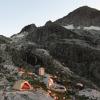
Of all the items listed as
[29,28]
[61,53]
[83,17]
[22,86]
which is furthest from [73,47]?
[83,17]

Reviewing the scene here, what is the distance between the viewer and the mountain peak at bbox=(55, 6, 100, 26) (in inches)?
5797

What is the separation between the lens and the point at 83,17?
495 feet

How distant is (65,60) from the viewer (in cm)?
9831

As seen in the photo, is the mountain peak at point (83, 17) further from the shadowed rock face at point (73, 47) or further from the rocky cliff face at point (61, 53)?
the shadowed rock face at point (73, 47)

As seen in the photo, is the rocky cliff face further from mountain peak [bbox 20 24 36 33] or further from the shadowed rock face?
mountain peak [bbox 20 24 36 33]

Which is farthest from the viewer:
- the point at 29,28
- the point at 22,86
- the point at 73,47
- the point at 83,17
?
the point at 83,17

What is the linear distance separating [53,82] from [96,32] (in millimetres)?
57859

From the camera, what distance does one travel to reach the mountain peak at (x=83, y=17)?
5797 inches

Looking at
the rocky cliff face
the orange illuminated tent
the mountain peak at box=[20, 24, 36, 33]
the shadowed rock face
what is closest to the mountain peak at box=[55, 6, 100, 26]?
the mountain peak at box=[20, 24, 36, 33]

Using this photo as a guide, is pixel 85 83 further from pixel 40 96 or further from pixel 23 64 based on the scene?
pixel 40 96

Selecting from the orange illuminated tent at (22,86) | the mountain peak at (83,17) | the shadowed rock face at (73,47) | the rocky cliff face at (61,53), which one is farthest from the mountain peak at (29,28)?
the orange illuminated tent at (22,86)

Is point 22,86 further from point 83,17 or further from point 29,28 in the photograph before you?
point 83,17

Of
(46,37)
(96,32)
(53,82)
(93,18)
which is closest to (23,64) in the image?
(53,82)

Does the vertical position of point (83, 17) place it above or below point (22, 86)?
above
